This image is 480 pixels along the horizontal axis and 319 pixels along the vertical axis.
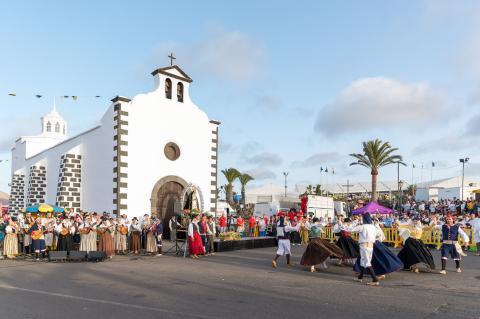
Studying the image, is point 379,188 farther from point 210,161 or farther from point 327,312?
point 327,312

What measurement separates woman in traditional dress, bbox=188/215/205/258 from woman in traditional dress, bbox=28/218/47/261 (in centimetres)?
559

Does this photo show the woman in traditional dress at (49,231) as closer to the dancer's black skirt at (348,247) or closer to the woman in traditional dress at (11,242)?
the woman in traditional dress at (11,242)

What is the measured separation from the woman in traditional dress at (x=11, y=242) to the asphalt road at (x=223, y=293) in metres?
2.95

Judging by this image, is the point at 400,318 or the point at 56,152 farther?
the point at 56,152

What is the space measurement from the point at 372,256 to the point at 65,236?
39.5ft

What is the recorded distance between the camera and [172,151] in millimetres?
23969

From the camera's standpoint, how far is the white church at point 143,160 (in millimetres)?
21938

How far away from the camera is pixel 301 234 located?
25.6 metres

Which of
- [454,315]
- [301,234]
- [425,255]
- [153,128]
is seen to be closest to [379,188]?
[301,234]

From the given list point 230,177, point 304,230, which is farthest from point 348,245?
point 230,177

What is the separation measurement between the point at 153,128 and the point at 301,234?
1039 centimetres

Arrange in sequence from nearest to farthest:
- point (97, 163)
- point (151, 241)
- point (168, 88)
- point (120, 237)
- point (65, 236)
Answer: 1. point (65, 236)
2. point (151, 241)
3. point (120, 237)
4. point (97, 163)
5. point (168, 88)

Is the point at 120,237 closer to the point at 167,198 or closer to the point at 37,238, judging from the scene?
the point at 37,238

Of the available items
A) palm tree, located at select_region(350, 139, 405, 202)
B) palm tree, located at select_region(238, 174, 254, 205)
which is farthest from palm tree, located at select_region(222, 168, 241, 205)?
palm tree, located at select_region(350, 139, 405, 202)
